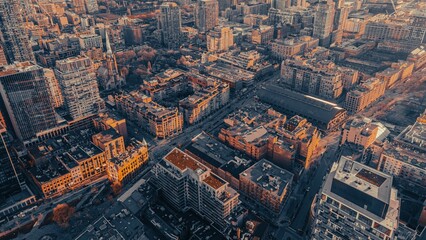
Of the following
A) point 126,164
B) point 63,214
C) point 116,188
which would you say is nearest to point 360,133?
point 126,164

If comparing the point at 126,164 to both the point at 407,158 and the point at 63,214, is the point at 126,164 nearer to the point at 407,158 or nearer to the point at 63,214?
the point at 63,214

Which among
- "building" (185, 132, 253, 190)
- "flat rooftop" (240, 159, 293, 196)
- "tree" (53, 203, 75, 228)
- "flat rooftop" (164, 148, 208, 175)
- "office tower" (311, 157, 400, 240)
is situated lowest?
"tree" (53, 203, 75, 228)

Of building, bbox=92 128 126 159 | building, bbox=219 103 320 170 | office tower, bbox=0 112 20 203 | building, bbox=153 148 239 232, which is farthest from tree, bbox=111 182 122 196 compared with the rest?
building, bbox=219 103 320 170

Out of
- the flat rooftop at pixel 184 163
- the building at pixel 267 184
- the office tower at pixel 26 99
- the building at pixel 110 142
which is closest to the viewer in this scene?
the flat rooftop at pixel 184 163

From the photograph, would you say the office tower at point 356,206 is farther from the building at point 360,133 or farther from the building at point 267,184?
the building at point 360,133

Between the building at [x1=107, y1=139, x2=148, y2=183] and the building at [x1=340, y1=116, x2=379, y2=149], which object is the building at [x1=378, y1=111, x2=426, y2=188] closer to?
the building at [x1=340, y1=116, x2=379, y2=149]

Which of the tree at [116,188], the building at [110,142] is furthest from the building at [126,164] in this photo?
the building at [110,142]
